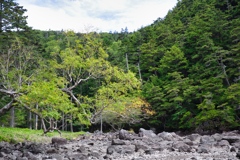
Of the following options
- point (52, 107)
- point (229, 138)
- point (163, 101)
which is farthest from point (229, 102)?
point (52, 107)

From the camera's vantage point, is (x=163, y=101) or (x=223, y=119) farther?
(x=163, y=101)

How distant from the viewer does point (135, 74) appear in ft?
72.6

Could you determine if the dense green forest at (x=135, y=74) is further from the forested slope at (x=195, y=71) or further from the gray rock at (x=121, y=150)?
the gray rock at (x=121, y=150)

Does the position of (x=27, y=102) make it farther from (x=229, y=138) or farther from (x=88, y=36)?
(x=229, y=138)

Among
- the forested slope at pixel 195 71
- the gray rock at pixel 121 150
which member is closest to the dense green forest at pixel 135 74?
the forested slope at pixel 195 71

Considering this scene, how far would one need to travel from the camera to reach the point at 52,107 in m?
10.2

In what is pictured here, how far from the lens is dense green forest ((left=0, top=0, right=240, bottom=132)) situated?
1419 centimetres

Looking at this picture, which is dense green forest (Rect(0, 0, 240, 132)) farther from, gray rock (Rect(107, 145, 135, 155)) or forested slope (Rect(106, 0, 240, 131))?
gray rock (Rect(107, 145, 135, 155))

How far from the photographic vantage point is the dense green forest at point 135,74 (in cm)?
1419

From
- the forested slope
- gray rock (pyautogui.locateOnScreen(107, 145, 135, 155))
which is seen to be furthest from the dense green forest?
gray rock (pyautogui.locateOnScreen(107, 145, 135, 155))

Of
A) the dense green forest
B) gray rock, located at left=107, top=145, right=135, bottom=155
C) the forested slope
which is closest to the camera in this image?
gray rock, located at left=107, top=145, right=135, bottom=155

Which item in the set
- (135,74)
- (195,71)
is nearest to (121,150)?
(135,74)

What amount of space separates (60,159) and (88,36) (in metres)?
9.76

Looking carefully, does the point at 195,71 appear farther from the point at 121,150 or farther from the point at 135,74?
the point at 121,150
